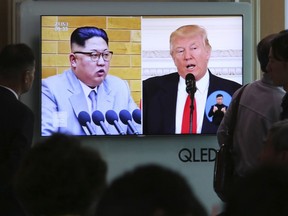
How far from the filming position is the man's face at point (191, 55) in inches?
249

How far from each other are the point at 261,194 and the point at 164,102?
4.75 metres

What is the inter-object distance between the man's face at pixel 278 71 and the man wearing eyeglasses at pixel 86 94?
2.63m

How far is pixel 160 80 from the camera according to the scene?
249 inches

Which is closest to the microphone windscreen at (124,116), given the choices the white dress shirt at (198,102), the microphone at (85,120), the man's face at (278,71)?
the microphone at (85,120)

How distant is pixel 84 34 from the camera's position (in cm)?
620

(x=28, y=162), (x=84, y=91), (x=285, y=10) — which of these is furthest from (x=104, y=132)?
(x=28, y=162)

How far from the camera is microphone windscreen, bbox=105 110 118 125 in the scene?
622cm

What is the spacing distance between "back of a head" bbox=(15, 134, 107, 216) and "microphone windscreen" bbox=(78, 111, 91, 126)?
4221mm

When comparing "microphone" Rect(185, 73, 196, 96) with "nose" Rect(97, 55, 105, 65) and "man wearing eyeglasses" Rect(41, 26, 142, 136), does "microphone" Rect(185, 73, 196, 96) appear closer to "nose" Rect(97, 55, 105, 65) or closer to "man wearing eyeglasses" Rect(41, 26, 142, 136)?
"man wearing eyeglasses" Rect(41, 26, 142, 136)

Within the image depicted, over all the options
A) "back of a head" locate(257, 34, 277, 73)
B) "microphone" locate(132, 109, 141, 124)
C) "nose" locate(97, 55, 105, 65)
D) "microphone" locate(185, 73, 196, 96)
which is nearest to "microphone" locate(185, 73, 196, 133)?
"microphone" locate(185, 73, 196, 96)

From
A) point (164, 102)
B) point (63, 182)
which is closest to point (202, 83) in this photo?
point (164, 102)

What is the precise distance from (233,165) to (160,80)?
2428 millimetres

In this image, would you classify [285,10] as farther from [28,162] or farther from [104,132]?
[28,162]

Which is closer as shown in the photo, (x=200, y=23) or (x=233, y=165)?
(x=233, y=165)
